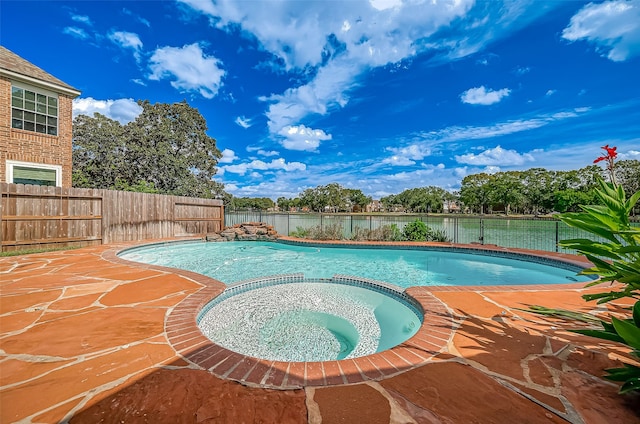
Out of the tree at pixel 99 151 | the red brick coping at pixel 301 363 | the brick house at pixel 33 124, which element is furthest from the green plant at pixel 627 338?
the tree at pixel 99 151

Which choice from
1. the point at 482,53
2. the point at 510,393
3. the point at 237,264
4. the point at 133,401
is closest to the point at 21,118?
the point at 237,264

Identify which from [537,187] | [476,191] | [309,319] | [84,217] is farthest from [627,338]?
[476,191]

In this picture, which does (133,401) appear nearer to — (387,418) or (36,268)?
(387,418)

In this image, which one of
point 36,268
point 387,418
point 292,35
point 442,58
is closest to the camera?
point 387,418

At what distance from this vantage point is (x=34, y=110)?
345 inches

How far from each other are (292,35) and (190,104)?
1356 centimetres

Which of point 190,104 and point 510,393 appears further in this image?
point 190,104

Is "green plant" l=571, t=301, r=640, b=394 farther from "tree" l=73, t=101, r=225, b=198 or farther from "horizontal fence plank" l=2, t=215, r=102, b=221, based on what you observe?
"tree" l=73, t=101, r=225, b=198

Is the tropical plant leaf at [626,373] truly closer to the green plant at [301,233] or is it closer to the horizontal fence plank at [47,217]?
the green plant at [301,233]

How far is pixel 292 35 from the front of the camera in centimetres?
916

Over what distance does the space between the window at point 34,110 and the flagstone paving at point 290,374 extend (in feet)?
30.8

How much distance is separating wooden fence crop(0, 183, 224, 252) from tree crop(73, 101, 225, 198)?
6.09 m

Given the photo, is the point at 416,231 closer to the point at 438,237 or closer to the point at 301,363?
the point at 438,237

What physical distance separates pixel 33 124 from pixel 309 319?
1194 cm
